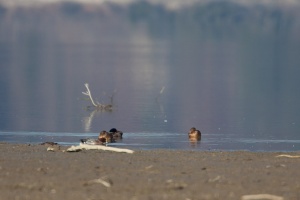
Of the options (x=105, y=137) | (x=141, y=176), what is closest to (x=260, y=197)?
(x=141, y=176)

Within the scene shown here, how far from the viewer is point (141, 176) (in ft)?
31.1

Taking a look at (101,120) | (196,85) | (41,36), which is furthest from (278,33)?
(101,120)

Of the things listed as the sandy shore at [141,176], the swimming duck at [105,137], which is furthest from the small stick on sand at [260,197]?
the swimming duck at [105,137]

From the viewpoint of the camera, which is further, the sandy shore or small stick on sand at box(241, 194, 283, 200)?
the sandy shore

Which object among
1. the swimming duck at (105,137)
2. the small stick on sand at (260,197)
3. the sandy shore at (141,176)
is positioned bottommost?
the small stick on sand at (260,197)

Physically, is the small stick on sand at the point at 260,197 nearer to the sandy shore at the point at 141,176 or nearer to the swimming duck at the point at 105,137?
the sandy shore at the point at 141,176

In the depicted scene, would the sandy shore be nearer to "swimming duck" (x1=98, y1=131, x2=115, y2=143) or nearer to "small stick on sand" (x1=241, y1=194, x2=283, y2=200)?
"small stick on sand" (x1=241, y1=194, x2=283, y2=200)

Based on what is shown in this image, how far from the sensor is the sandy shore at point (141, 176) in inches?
330

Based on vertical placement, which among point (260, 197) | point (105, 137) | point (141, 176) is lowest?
point (260, 197)

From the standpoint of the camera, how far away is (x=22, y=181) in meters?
8.96

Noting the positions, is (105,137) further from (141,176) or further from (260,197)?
(260,197)

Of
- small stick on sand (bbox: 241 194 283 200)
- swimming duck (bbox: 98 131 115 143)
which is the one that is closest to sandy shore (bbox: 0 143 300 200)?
small stick on sand (bbox: 241 194 283 200)

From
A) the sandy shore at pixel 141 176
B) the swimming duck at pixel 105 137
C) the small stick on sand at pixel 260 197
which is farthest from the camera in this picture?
the swimming duck at pixel 105 137

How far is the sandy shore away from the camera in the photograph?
8391mm
